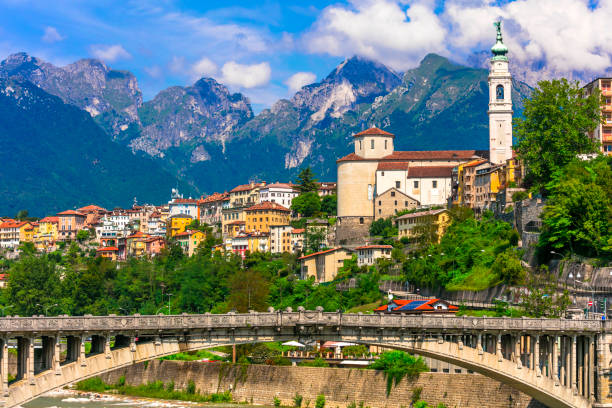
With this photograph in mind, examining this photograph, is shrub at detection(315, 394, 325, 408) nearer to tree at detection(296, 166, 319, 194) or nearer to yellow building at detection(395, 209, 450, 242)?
yellow building at detection(395, 209, 450, 242)

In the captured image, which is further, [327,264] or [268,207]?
[268,207]

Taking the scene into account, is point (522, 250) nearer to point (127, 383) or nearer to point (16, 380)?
point (127, 383)

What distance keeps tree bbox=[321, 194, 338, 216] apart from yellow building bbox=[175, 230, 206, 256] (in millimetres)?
25524

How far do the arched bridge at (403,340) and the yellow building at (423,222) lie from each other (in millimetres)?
74027

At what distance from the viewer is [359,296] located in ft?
394

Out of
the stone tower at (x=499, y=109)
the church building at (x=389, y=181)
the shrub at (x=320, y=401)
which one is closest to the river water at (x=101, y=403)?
the shrub at (x=320, y=401)

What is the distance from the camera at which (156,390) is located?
94.2 metres

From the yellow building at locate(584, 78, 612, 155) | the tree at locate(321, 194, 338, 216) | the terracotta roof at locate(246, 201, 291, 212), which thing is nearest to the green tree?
the yellow building at locate(584, 78, 612, 155)

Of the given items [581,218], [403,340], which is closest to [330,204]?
[581,218]

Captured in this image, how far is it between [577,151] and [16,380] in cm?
6885

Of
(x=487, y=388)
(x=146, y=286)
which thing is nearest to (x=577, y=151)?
(x=487, y=388)

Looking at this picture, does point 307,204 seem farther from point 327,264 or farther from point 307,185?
point 327,264

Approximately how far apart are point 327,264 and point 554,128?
4838 cm

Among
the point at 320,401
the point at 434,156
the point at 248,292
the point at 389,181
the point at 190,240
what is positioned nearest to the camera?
the point at 320,401
